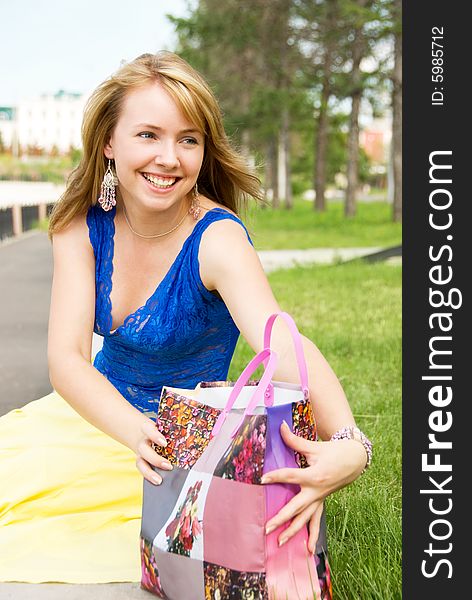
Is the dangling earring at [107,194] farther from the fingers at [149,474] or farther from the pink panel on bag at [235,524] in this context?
the pink panel on bag at [235,524]

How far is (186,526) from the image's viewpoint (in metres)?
2.08

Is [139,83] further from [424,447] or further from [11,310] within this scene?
[11,310]

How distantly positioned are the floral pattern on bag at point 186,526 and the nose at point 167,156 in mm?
987

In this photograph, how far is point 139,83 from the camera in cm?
268

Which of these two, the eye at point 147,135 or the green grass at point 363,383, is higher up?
the eye at point 147,135

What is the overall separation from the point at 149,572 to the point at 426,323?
948 mm

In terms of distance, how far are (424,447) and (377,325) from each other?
490cm

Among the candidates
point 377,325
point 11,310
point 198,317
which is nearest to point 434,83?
point 198,317

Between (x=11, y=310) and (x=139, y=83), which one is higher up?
(x=139, y=83)

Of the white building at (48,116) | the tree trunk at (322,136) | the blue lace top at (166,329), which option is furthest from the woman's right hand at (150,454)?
the white building at (48,116)

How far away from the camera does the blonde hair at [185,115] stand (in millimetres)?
2660

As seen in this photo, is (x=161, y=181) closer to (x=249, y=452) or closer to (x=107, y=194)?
(x=107, y=194)

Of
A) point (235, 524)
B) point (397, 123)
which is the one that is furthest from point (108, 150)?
point (397, 123)

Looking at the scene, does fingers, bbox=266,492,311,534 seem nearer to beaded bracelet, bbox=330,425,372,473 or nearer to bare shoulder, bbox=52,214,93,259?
beaded bracelet, bbox=330,425,372,473
